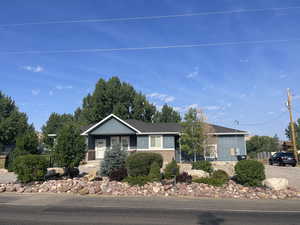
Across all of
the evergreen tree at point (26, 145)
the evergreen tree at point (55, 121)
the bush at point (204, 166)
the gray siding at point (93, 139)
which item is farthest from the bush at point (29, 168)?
the evergreen tree at point (55, 121)

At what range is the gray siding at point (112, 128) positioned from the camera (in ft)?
83.3

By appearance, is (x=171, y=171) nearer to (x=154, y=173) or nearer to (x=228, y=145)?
(x=154, y=173)

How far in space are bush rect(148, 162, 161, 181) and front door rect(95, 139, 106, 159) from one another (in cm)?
1437

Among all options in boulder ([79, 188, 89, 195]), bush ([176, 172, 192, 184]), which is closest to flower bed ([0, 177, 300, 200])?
boulder ([79, 188, 89, 195])

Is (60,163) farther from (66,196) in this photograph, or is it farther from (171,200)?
(171,200)

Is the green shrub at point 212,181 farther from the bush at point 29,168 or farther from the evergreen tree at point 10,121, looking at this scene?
the evergreen tree at point 10,121

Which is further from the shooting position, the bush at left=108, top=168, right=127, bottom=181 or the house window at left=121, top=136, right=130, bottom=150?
the house window at left=121, top=136, right=130, bottom=150

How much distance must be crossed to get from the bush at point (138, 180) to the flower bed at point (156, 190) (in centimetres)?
25

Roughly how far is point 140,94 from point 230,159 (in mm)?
26084

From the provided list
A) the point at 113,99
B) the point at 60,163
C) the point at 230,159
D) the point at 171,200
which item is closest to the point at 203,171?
the point at 171,200

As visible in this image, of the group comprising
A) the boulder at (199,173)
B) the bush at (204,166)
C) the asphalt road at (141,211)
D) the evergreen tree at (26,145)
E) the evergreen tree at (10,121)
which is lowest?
the asphalt road at (141,211)

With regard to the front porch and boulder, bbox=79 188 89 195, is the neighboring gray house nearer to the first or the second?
the front porch

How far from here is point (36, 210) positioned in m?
8.20

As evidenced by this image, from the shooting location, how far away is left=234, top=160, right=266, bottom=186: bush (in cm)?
1190
